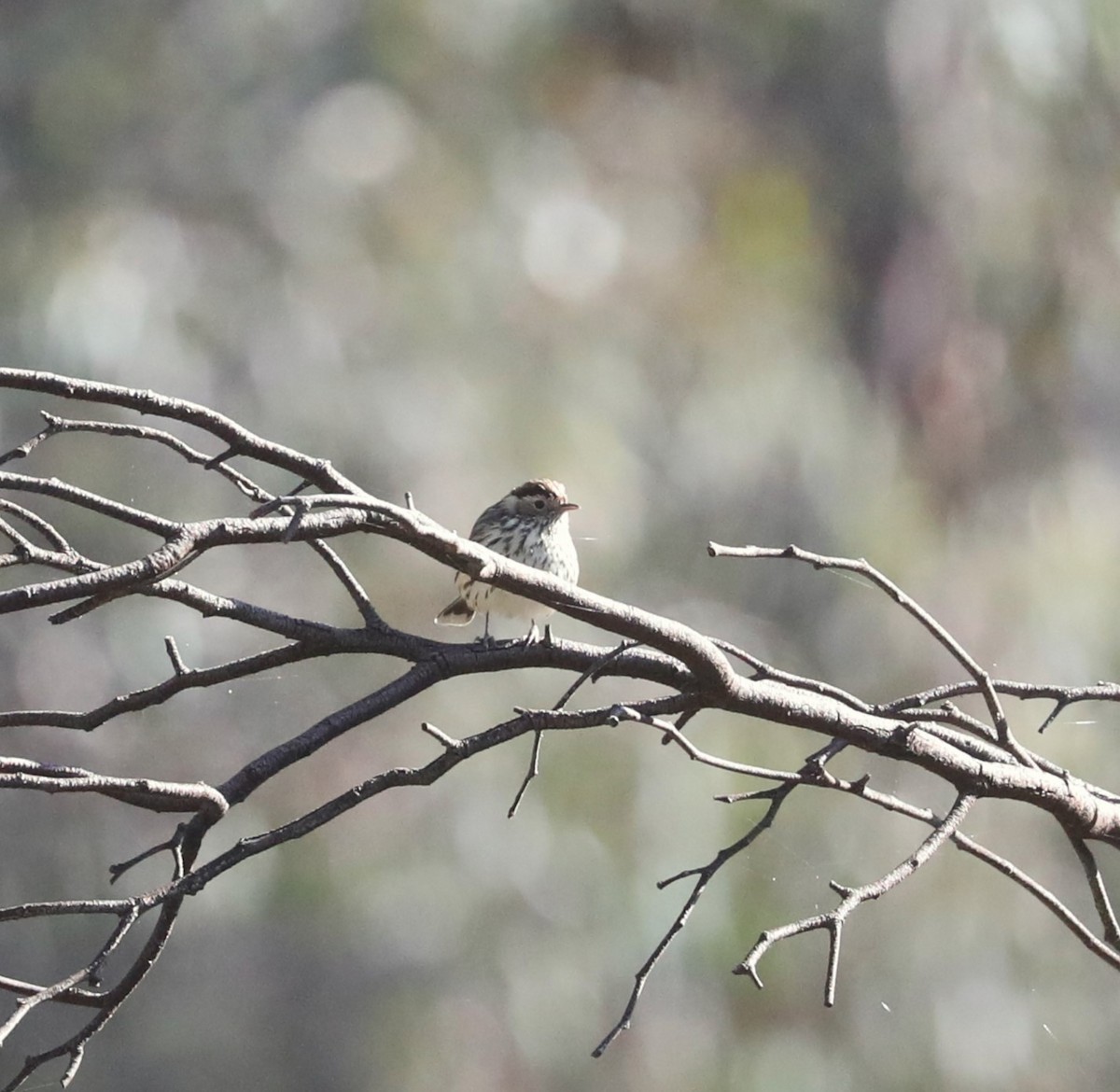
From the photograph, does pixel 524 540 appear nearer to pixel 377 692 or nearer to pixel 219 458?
pixel 377 692

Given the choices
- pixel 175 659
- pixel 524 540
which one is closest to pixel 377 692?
pixel 175 659

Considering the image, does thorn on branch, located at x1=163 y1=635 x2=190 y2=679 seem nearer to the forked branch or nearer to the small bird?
the forked branch

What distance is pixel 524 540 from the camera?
3.33m

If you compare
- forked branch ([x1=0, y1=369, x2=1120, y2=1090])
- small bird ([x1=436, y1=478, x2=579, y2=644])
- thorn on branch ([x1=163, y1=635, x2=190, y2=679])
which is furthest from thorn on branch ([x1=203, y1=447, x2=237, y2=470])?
small bird ([x1=436, y1=478, x2=579, y2=644])

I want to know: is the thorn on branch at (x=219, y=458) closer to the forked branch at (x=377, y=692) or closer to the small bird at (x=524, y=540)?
the forked branch at (x=377, y=692)

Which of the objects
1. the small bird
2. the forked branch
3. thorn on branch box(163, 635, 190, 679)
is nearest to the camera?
the forked branch

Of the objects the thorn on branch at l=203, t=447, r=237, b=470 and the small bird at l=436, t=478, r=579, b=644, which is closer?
the thorn on branch at l=203, t=447, r=237, b=470

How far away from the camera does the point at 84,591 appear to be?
1123 mm

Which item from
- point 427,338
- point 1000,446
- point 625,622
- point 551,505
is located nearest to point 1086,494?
point 1000,446

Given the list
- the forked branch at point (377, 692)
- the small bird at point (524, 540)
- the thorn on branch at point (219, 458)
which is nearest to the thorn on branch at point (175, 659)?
the forked branch at point (377, 692)

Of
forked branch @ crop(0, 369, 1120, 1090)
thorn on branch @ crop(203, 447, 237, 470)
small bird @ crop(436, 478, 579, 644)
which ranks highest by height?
small bird @ crop(436, 478, 579, 644)

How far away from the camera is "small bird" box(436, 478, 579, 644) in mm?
3229

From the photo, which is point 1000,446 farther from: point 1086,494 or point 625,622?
point 625,622

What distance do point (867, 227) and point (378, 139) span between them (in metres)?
2.22
